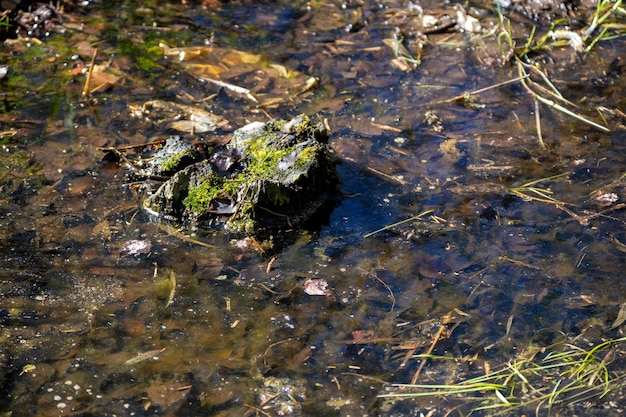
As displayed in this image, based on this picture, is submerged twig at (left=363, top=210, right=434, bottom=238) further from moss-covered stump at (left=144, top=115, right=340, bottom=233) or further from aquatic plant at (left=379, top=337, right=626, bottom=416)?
aquatic plant at (left=379, top=337, right=626, bottom=416)

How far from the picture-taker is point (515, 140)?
13.6 feet

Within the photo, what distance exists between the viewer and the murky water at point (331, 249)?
271cm

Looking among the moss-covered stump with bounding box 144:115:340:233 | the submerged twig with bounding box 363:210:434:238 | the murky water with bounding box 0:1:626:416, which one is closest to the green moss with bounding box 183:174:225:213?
the moss-covered stump with bounding box 144:115:340:233

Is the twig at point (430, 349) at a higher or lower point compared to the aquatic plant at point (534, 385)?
lower

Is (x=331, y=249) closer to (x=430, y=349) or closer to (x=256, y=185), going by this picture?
(x=256, y=185)

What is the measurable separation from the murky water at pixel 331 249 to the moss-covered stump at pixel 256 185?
4.1 inches

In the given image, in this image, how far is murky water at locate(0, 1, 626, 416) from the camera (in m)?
2.71

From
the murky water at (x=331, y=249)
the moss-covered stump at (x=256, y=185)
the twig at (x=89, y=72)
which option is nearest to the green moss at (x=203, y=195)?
the moss-covered stump at (x=256, y=185)

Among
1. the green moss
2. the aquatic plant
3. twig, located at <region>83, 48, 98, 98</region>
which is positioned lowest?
the aquatic plant

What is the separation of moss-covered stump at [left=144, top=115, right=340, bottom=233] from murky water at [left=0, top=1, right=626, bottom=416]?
0.34 ft

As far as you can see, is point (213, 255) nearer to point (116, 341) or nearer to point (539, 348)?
point (116, 341)

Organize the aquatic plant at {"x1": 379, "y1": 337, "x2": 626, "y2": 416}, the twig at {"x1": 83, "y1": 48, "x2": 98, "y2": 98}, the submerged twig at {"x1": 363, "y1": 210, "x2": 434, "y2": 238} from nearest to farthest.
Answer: the aquatic plant at {"x1": 379, "y1": 337, "x2": 626, "y2": 416}, the submerged twig at {"x1": 363, "y1": 210, "x2": 434, "y2": 238}, the twig at {"x1": 83, "y1": 48, "x2": 98, "y2": 98}

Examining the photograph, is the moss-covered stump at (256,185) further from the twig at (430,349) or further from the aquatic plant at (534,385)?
the aquatic plant at (534,385)

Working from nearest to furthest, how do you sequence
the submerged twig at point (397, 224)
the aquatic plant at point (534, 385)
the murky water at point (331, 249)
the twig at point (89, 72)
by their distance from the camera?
the aquatic plant at point (534, 385), the murky water at point (331, 249), the submerged twig at point (397, 224), the twig at point (89, 72)
